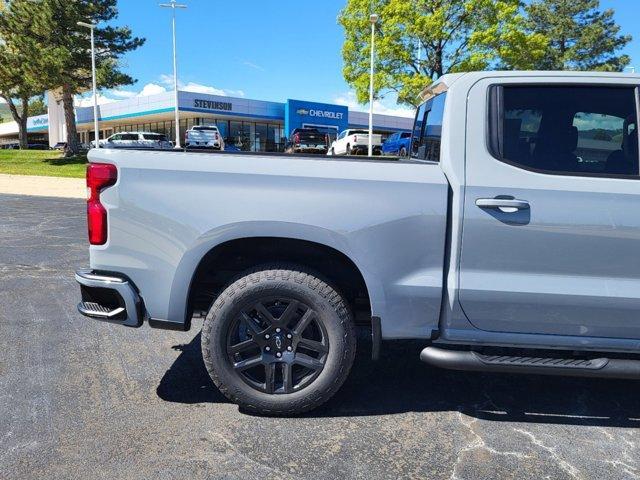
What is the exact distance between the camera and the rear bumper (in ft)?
10.1

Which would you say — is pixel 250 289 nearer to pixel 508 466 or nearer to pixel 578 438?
pixel 508 466

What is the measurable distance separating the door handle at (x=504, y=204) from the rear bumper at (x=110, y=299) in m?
2.03

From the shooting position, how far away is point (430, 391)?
360 cm

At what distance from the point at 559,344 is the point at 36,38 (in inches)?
1373

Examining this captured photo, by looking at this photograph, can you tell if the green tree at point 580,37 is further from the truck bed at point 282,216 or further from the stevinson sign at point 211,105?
the truck bed at point 282,216

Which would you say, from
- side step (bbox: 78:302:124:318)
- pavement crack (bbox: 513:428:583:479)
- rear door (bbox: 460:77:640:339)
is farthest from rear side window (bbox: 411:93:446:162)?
side step (bbox: 78:302:124:318)

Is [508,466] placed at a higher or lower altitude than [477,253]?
lower

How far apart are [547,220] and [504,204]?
245 mm

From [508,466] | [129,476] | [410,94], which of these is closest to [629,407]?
[508,466]

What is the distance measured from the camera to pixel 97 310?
3.21m

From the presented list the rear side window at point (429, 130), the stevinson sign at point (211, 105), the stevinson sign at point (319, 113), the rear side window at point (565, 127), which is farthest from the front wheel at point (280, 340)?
the stevinson sign at point (319, 113)

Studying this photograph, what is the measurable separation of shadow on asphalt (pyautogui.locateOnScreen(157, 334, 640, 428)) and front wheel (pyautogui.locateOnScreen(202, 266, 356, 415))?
236 millimetres

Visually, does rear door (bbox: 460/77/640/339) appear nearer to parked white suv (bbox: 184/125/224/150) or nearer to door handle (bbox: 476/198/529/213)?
door handle (bbox: 476/198/529/213)

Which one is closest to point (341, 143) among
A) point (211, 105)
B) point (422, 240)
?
point (211, 105)
